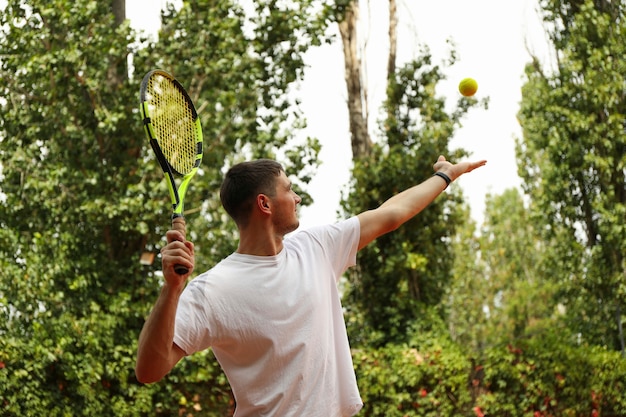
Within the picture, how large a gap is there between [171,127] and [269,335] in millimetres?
1189

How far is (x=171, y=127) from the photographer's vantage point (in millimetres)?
3438

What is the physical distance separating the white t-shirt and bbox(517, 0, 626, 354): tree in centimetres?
949

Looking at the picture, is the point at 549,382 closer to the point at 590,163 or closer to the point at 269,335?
the point at 590,163

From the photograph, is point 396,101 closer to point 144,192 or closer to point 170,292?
point 144,192

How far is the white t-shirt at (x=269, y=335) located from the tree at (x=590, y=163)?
9.49 meters

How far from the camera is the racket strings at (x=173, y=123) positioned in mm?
3309

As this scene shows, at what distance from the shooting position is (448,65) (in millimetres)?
11625

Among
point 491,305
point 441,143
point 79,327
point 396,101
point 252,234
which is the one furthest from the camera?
point 491,305

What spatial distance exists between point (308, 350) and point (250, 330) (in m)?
0.20

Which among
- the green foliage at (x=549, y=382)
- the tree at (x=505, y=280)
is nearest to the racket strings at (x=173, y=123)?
the green foliage at (x=549, y=382)

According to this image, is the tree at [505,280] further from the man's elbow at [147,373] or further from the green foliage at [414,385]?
the man's elbow at [147,373]

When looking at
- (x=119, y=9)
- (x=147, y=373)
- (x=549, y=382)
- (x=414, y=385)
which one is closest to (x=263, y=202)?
(x=147, y=373)

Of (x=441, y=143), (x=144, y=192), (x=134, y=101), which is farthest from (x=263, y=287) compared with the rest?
(x=441, y=143)

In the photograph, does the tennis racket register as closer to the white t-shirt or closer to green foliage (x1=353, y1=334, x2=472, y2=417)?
the white t-shirt
